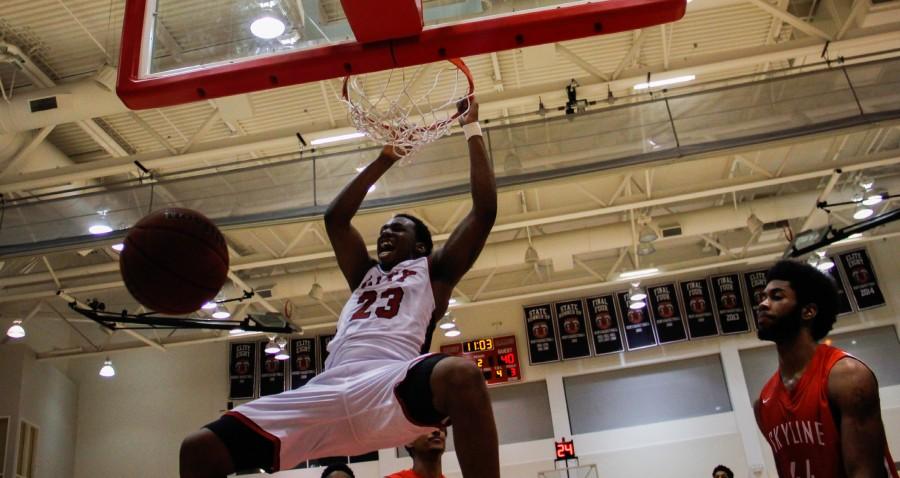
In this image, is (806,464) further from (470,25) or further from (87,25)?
(87,25)

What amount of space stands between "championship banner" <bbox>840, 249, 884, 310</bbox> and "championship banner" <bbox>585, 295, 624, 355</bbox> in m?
4.41

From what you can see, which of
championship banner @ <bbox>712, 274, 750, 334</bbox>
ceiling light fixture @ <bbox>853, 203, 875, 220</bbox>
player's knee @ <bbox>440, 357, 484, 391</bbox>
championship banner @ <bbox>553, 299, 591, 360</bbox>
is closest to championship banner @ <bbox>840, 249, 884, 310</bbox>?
championship banner @ <bbox>712, 274, 750, 334</bbox>

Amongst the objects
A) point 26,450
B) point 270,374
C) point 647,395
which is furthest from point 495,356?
point 26,450

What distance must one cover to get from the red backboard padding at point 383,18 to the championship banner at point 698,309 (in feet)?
40.7

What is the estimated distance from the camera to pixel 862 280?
14.3 meters

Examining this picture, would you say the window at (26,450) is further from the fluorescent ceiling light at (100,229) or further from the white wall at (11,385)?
the fluorescent ceiling light at (100,229)

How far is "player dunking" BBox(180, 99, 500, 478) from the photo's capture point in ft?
7.57

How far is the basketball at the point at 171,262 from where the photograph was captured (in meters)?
3.48

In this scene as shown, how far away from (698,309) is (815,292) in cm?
1219

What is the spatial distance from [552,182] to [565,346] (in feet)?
25.6

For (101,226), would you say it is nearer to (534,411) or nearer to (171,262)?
(171,262)

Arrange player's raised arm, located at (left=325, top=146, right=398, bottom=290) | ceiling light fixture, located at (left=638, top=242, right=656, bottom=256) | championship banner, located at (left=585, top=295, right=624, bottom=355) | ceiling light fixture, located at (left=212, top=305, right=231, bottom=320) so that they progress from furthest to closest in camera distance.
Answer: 1. championship banner, located at (left=585, top=295, right=624, bottom=355)
2. ceiling light fixture, located at (left=638, top=242, right=656, bottom=256)
3. ceiling light fixture, located at (left=212, top=305, right=231, bottom=320)
4. player's raised arm, located at (left=325, top=146, right=398, bottom=290)

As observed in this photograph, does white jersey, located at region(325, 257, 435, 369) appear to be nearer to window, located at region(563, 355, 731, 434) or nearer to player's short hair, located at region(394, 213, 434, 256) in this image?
player's short hair, located at region(394, 213, 434, 256)

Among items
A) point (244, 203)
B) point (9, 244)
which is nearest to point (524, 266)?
point (244, 203)
